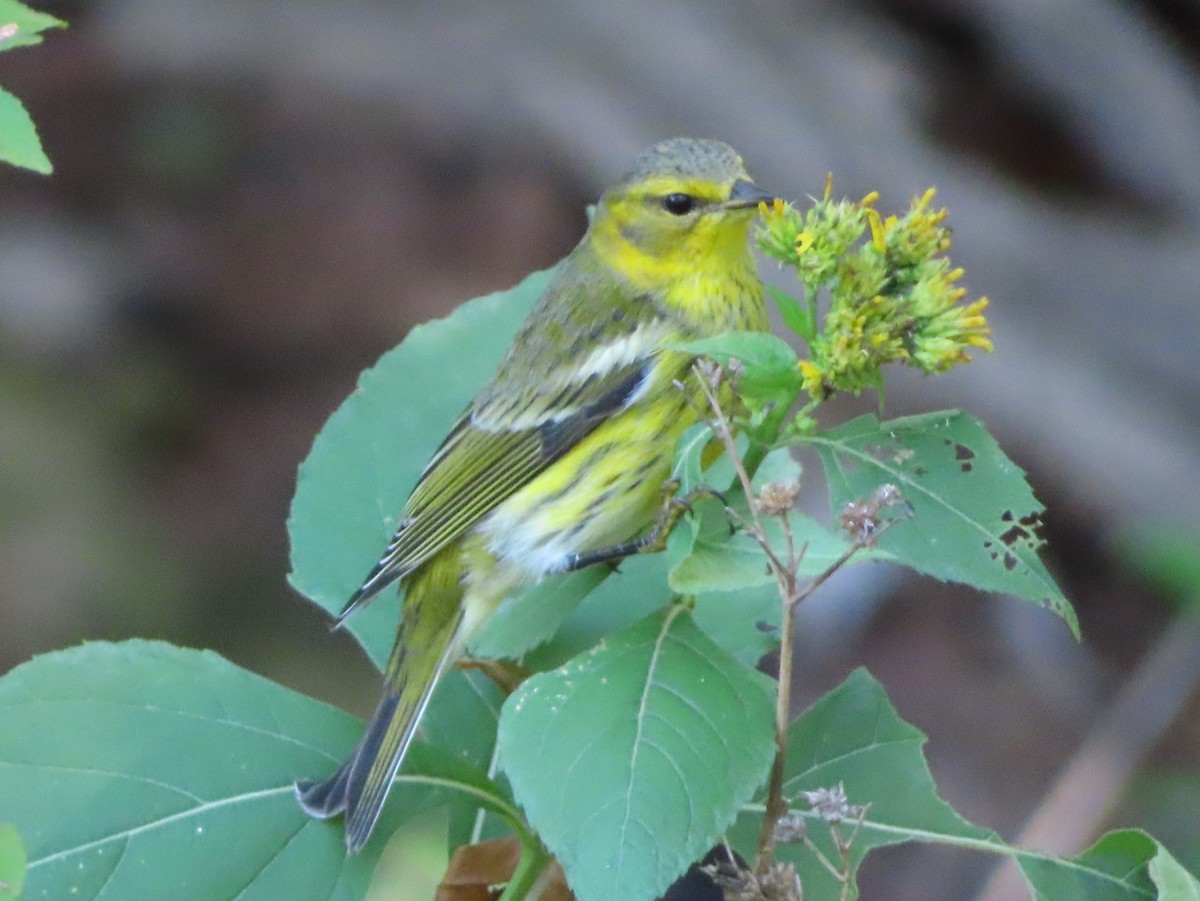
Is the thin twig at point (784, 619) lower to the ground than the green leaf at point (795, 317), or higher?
lower

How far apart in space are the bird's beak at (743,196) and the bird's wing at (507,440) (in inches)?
11.5

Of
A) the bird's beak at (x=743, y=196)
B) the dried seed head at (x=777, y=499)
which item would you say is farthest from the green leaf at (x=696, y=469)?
the bird's beak at (x=743, y=196)

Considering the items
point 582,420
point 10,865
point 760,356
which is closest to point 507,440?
point 582,420

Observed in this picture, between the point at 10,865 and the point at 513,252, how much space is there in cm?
483

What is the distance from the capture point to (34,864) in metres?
1.52

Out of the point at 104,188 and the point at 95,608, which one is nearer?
the point at 95,608

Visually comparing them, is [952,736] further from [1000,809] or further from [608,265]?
[608,265]

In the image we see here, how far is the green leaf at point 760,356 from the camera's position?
4.70 ft

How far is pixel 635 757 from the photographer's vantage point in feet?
4.70

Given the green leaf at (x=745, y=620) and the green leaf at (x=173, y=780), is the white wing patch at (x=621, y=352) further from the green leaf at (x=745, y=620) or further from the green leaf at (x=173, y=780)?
the green leaf at (x=173, y=780)

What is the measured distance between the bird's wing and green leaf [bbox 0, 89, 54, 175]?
3.35ft

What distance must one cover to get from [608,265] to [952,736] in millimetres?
2450

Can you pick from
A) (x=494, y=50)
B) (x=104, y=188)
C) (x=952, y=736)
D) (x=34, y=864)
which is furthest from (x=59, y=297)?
(x=34, y=864)

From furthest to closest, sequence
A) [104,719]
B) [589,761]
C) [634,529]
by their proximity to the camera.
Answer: [634,529], [104,719], [589,761]
